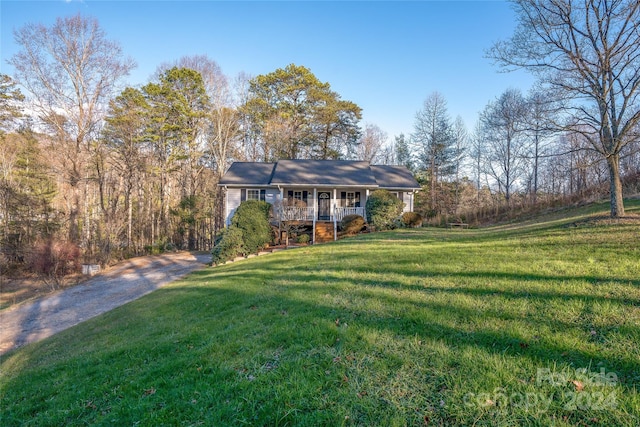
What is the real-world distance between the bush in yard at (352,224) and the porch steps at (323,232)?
88cm

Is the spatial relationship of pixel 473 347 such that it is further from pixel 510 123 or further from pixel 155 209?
pixel 155 209

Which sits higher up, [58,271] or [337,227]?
[337,227]

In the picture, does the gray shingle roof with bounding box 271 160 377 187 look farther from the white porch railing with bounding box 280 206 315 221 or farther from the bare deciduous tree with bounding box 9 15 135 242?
the bare deciduous tree with bounding box 9 15 135 242

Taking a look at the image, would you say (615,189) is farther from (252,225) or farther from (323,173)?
(323,173)

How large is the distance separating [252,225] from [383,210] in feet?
24.1

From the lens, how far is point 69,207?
17266mm

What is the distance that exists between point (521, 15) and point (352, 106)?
63.2ft

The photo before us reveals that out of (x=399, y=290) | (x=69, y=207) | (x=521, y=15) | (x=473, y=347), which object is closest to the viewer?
(x=473, y=347)

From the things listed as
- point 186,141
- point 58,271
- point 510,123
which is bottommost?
point 58,271

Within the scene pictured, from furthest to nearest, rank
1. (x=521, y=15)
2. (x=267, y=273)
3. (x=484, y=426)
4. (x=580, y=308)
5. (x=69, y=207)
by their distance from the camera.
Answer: (x=69, y=207)
(x=521, y=15)
(x=267, y=273)
(x=580, y=308)
(x=484, y=426)

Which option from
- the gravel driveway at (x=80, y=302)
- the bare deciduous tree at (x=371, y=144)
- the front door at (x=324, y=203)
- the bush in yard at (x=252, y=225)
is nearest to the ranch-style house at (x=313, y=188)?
the front door at (x=324, y=203)

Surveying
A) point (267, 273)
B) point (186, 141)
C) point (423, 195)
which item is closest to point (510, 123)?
point (267, 273)

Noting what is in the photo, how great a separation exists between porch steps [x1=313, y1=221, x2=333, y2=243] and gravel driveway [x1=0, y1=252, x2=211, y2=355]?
7036mm

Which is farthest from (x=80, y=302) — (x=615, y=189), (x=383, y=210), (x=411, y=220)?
(x=615, y=189)
